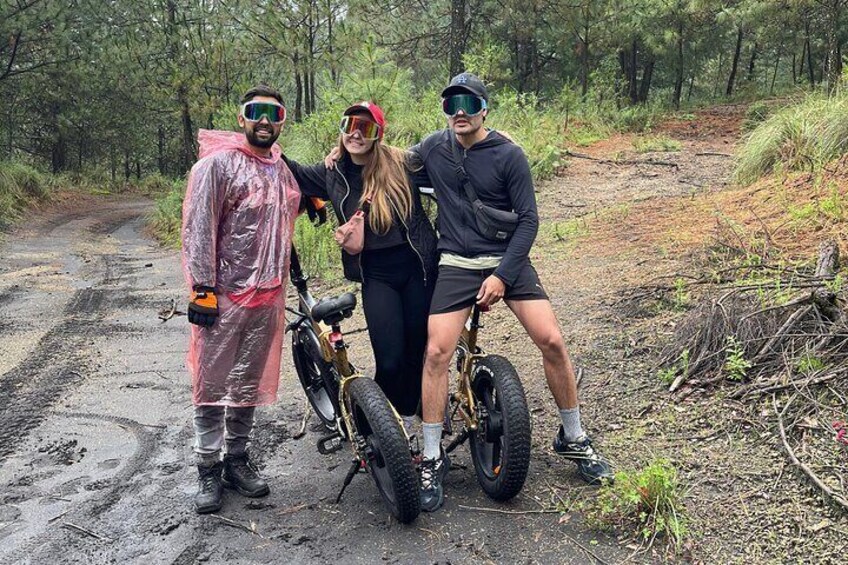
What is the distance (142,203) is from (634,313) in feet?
78.1

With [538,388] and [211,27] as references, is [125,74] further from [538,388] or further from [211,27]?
[538,388]

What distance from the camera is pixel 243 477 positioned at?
12.0 feet

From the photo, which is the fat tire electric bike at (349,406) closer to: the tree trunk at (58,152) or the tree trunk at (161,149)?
the tree trunk at (58,152)

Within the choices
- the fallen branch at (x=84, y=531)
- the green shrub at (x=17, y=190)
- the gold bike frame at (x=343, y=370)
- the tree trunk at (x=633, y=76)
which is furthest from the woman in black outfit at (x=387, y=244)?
the tree trunk at (x=633, y=76)

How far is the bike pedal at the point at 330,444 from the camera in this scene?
12.8 feet

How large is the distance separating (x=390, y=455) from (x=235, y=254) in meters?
1.29

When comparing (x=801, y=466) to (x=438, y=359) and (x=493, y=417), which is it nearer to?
(x=493, y=417)

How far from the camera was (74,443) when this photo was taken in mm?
4316

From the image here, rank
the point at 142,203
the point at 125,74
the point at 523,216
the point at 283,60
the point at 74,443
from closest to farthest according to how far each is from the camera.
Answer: the point at 523,216, the point at 74,443, the point at 283,60, the point at 125,74, the point at 142,203

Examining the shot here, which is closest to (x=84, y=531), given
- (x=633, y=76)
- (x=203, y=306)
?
(x=203, y=306)

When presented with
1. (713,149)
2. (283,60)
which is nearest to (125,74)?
(283,60)

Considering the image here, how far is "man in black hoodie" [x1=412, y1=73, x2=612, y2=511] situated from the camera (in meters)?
3.31

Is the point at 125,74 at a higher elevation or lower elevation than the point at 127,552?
higher

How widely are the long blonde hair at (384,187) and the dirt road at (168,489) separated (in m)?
1.45
